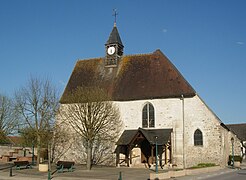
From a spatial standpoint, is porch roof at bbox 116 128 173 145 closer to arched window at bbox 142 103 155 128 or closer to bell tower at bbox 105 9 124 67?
arched window at bbox 142 103 155 128

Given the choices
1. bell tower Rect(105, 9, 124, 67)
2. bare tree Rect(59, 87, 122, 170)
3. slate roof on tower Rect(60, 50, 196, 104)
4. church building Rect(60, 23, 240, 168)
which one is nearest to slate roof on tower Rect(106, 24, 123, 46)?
bell tower Rect(105, 9, 124, 67)

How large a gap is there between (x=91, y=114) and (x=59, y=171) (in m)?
5.32

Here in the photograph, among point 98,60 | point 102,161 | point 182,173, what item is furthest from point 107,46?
point 182,173

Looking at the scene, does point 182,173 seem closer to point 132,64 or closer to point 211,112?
point 211,112

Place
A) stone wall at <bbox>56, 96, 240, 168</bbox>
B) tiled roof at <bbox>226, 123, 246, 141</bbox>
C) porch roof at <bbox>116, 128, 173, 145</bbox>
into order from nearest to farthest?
porch roof at <bbox>116, 128, 173, 145</bbox>, stone wall at <bbox>56, 96, 240, 168</bbox>, tiled roof at <bbox>226, 123, 246, 141</bbox>

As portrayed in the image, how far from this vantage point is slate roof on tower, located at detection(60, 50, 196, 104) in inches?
1177

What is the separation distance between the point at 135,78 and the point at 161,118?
524cm

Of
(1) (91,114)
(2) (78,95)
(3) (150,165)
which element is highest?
(2) (78,95)

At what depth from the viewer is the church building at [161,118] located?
92.5ft

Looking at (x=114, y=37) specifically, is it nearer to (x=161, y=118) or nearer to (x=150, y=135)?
(x=161, y=118)

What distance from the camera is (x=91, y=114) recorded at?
85.3 ft

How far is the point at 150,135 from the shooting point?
2742 centimetres

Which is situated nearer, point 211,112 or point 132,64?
point 211,112

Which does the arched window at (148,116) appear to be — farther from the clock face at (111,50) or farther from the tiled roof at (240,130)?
the tiled roof at (240,130)
